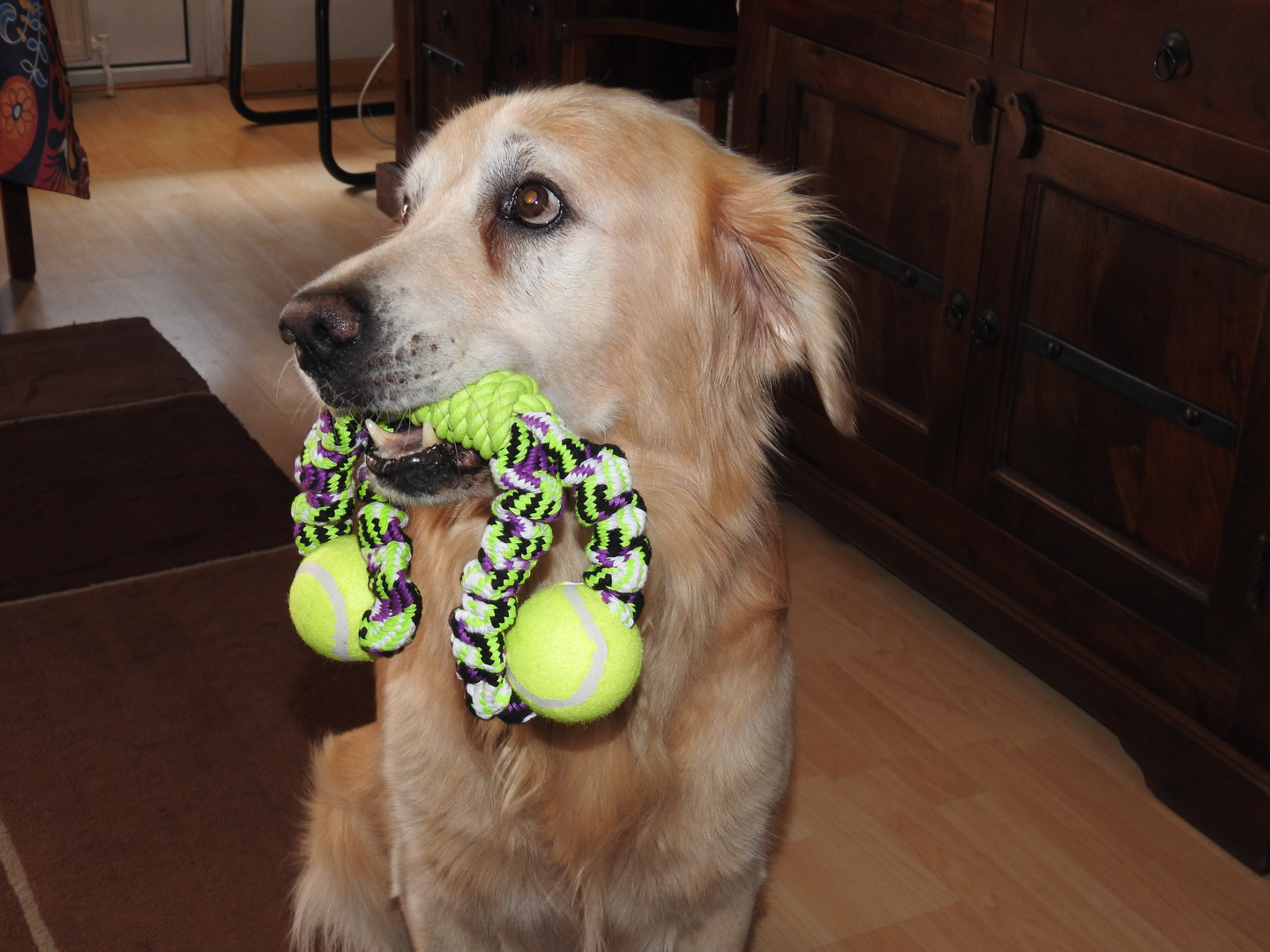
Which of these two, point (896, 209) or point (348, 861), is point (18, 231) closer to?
point (896, 209)

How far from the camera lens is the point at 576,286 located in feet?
4.11

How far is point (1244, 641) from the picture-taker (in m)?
1.81

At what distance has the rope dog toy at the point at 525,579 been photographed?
1.02 meters

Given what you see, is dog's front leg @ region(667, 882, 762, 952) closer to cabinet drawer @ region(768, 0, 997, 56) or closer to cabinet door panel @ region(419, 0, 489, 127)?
cabinet drawer @ region(768, 0, 997, 56)

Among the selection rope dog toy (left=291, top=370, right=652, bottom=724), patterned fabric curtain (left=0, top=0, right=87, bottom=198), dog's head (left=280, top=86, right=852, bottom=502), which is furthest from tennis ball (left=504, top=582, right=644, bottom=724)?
patterned fabric curtain (left=0, top=0, right=87, bottom=198)

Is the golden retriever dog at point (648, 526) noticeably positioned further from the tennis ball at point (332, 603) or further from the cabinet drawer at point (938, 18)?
the cabinet drawer at point (938, 18)

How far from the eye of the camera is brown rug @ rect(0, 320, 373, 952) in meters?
1.74

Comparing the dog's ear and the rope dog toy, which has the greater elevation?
the dog's ear

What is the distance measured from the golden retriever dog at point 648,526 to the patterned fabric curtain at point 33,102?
7.43ft

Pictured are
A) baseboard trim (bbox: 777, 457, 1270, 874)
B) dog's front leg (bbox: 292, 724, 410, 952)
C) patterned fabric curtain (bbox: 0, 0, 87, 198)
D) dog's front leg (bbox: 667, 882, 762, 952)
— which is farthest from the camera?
patterned fabric curtain (bbox: 0, 0, 87, 198)

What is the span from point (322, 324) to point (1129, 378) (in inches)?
48.4

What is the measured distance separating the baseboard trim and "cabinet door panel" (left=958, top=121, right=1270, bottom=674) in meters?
0.13

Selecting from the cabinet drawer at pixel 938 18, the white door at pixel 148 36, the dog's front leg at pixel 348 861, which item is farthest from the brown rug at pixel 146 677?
the white door at pixel 148 36

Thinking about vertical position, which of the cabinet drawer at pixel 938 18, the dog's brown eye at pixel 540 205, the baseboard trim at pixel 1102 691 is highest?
the cabinet drawer at pixel 938 18
